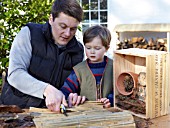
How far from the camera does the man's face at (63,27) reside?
1.69 meters

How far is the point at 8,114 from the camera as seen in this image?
1455 millimetres

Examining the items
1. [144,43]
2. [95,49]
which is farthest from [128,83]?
[144,43]

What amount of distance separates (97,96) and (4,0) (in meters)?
3.12

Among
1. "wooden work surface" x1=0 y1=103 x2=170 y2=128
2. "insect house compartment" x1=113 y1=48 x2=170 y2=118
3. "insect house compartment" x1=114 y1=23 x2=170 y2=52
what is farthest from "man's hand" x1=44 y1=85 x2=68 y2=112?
"insect house compartment" x1=114 y1=23 x2=170 y2=52

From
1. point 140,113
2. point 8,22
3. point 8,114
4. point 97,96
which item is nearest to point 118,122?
point 140,113

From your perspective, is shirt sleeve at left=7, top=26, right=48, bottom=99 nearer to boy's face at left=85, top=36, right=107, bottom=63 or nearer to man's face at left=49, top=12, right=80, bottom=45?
man's face at left=49, top=12, right=80, bottom=45

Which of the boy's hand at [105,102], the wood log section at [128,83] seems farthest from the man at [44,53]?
the wood log section at [128,83]

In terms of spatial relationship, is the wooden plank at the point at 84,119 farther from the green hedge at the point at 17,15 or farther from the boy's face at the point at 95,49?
the green hedge at the point at 17,15

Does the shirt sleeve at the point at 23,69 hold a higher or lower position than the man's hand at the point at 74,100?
higher

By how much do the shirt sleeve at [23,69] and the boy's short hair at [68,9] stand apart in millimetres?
225

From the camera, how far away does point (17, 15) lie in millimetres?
4312

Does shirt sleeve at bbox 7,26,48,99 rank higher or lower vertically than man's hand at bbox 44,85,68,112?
higher

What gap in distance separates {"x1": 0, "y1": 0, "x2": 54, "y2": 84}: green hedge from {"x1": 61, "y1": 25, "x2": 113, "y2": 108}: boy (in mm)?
2691

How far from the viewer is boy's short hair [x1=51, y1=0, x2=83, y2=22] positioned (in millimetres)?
1685
